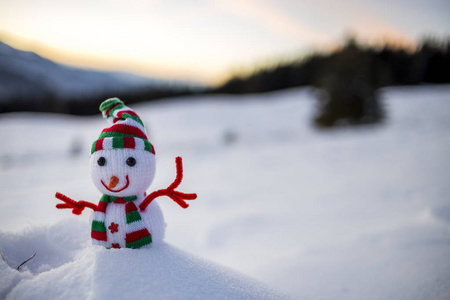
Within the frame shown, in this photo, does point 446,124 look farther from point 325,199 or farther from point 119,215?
point 119,215

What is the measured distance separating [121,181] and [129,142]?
15 cm

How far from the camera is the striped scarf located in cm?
101

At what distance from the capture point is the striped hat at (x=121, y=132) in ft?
3.35

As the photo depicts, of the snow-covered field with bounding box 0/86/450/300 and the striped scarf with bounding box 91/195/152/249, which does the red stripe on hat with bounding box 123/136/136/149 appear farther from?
the snow-covered field with bounding box 0/86/450/300

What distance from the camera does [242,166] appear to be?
165 inches

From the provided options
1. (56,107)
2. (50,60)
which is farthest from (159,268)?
(56,107)

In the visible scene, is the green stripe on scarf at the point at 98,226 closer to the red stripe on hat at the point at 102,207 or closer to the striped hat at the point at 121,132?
the red stripe on hat at the point at 102,207

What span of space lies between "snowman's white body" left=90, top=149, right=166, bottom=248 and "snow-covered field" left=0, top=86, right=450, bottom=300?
89 millimetres

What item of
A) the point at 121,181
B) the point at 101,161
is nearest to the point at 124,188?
the point at 121,181

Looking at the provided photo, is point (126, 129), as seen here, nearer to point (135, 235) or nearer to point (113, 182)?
point (113, 182)

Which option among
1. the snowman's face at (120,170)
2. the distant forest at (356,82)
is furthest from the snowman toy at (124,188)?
the distant forest at (356,82)

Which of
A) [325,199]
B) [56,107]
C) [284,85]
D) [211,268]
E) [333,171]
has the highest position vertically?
[284,85]

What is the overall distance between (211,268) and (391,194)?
213cm

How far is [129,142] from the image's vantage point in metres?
1.03
